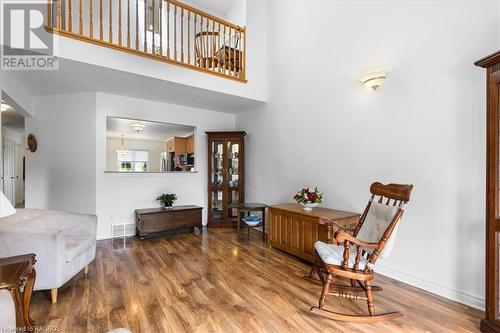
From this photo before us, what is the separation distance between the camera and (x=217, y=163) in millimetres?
5098

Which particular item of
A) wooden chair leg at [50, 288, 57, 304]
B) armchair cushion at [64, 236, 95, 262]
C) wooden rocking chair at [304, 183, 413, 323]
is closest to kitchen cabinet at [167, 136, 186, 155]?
armchair cushion at [64, 236, 95, 262]

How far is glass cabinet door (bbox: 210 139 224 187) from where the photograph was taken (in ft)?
16.5

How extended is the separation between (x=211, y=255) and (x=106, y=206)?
2.18m

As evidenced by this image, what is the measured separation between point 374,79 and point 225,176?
321cm

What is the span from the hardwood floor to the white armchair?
24 cm

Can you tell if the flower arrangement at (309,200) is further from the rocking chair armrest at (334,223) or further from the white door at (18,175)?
the white door at (18,175)

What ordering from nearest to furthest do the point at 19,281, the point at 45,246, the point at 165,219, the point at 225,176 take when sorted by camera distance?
the point at 19,281
the point at 45,246
the point at 165,219
the point at 225,176

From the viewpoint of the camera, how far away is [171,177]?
4.82 metres

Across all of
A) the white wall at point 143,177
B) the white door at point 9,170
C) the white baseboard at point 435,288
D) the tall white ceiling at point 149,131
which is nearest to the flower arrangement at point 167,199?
the white wall at point 143,177

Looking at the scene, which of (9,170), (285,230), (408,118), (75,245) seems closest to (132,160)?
(9,170)

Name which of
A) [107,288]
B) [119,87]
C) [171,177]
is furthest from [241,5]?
[107,288]

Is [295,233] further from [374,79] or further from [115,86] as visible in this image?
[115,86]

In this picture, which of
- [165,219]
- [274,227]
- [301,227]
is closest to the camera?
[301,227]

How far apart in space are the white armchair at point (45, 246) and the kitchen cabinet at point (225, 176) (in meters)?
2.63
